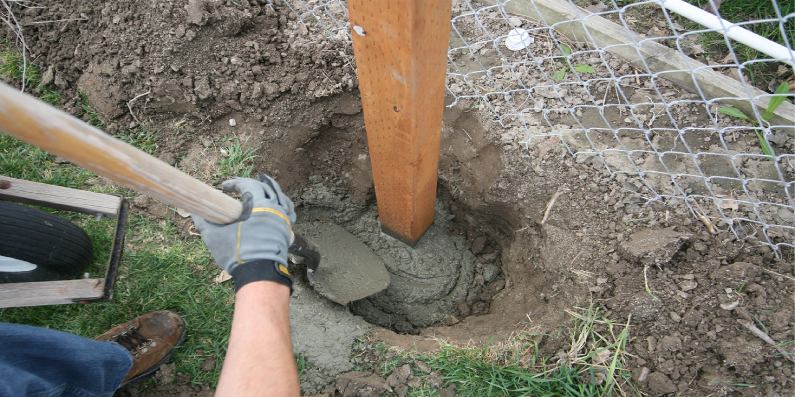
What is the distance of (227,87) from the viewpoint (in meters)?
2.49

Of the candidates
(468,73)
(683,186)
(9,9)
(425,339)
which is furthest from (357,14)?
(9,9)

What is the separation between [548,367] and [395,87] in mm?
1353

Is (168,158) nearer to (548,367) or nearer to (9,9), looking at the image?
(9,9)

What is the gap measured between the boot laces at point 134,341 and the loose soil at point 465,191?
166 mm

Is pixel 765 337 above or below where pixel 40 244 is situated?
below

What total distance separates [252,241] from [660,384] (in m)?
1.68

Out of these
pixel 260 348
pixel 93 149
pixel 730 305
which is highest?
pixel 93 149

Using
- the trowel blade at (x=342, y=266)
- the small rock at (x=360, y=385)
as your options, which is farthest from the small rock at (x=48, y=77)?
the small rock at (x=360, y=385)

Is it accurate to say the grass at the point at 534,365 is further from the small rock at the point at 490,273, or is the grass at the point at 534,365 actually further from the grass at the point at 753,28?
the grass at the point at 753,28

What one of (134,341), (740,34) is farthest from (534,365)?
(134,341)

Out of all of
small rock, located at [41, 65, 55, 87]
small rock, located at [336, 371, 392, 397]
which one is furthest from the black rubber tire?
small rock, located at [336, 371, 392, 397]

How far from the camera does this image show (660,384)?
66.7 inches

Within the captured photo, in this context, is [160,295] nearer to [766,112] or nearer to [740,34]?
[740,34]

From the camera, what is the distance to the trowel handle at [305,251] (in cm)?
193
